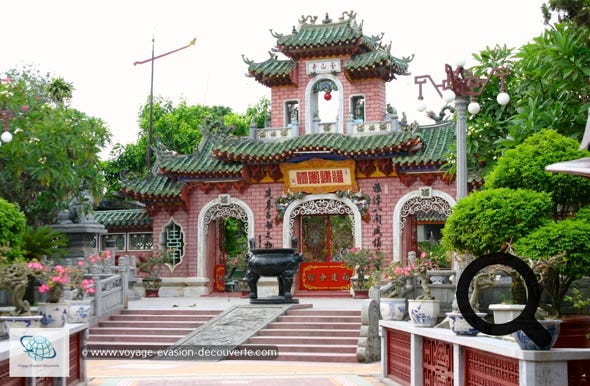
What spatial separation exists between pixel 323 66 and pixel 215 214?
185 inches

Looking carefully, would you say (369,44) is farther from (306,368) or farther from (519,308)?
(519,308)

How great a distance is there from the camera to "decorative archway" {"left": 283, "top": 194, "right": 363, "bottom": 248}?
23.0 meters

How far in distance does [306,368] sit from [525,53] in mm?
5699

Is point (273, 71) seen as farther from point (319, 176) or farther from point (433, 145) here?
point (433, 145)

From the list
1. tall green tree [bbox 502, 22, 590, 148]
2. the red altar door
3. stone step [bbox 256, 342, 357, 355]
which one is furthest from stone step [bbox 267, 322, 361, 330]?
the red altar door

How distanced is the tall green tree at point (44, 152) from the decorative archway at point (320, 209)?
475 centimetres

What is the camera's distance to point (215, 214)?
2430cm

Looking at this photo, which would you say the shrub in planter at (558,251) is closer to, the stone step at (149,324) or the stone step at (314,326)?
the stone step at (314,326)

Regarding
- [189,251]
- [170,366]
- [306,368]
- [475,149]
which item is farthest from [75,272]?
[189,251]

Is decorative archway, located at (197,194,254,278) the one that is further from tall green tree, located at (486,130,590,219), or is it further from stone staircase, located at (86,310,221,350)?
tall green tree, located at (486,130,590,219)

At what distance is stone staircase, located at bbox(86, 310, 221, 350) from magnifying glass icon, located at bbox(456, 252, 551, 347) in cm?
993

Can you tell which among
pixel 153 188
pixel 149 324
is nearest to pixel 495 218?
pixel 149 324

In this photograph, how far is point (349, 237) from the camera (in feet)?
78.6

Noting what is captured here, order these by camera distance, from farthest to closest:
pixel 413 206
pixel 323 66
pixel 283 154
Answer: pixel 323 66, pixel 283 154, pixel 413 206
